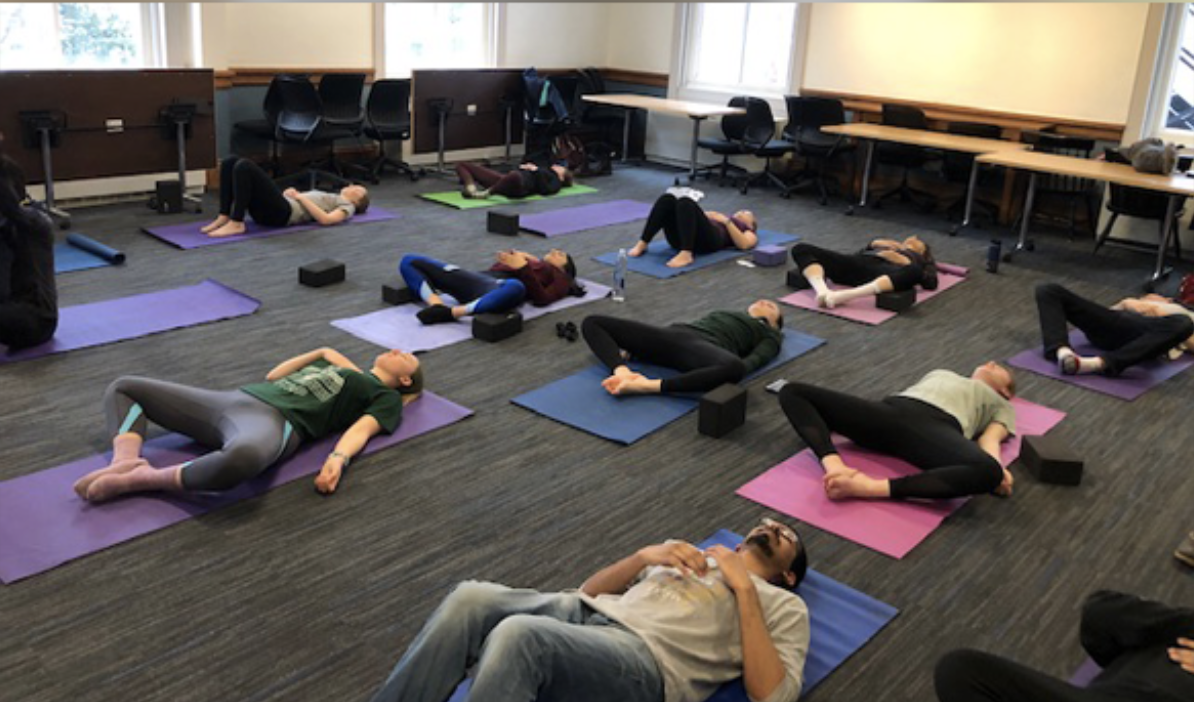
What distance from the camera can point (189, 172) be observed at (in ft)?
24.0

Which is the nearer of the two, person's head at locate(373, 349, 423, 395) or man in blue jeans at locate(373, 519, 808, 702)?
man in blue jeans at locate(373, 519, 808, 702)

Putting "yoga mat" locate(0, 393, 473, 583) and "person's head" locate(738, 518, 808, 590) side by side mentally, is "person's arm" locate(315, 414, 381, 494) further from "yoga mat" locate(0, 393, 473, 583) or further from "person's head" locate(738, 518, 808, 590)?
"person's head" locate(738, 518, 808, 590)

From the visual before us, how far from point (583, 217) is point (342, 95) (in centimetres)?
214

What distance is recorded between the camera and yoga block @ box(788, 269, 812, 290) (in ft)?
18.7

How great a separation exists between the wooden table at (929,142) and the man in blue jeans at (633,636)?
567 centimetres

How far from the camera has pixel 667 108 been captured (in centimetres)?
891

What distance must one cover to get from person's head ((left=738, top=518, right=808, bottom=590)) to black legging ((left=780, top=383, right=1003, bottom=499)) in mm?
832

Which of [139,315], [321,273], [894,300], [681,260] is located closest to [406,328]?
[321,273]

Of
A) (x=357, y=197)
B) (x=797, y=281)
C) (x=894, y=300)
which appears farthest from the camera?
(x=357, y=197)

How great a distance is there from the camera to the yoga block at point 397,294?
502 cm

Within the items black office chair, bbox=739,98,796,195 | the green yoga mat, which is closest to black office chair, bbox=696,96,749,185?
black office chair, bbox=739,98,796,195

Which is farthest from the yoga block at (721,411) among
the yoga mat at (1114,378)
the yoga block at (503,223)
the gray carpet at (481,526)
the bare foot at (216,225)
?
the bare foot at (216,225)

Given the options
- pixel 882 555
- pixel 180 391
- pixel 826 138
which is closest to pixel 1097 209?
pixel 826 138

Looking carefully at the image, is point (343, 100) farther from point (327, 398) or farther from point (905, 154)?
point (327, 398)
